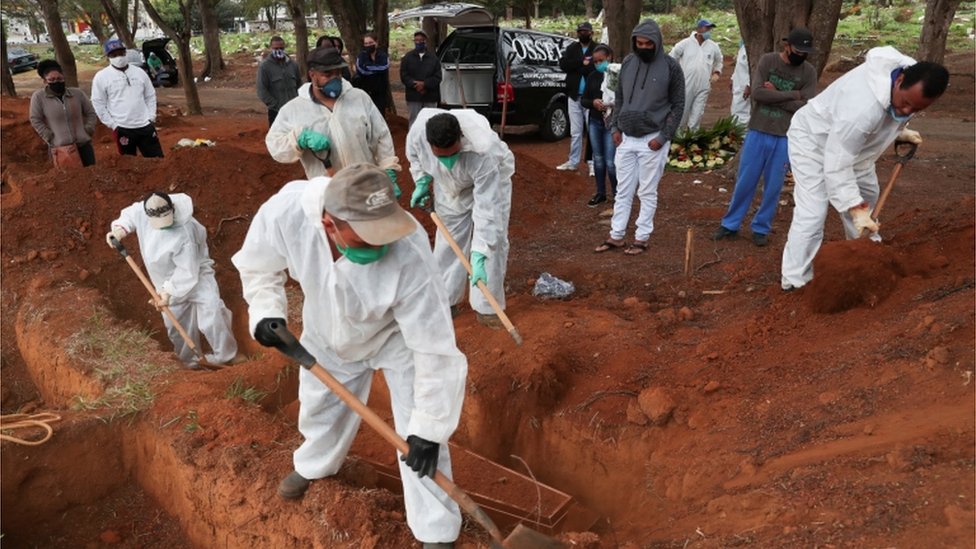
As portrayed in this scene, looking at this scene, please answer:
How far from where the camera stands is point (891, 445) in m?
2.97

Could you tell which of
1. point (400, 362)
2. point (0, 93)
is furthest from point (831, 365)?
point (0, 93)

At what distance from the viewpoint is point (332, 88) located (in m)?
5.27

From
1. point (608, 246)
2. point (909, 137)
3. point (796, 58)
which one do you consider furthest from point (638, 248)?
point (909, 137)

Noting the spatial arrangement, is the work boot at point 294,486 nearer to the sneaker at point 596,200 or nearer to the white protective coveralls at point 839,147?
the white protective coveralls at point 839,147

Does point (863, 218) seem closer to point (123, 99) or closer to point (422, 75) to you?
point (422, 75)

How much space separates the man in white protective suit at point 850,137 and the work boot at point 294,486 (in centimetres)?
352

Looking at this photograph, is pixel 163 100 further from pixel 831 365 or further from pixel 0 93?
pixel 831 365

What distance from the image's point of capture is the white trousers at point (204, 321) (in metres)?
5.72

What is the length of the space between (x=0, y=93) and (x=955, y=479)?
61.3ft

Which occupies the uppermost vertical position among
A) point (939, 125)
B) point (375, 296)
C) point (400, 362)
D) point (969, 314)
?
point (375, 296)

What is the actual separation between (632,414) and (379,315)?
1.89 meters

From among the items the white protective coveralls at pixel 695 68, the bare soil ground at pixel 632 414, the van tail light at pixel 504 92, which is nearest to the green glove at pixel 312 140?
the bare soil ground at pixel 632 414

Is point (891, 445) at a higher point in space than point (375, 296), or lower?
lower

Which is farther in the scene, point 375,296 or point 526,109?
Answer: point 526,109
